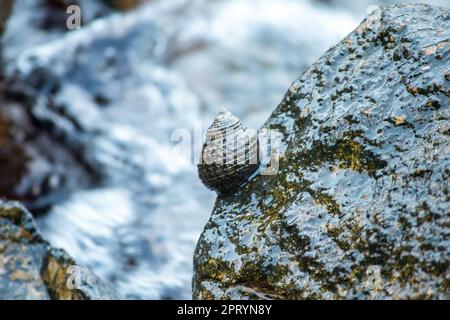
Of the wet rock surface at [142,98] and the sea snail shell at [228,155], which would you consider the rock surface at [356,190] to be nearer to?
the sea snail shell at [228,155]

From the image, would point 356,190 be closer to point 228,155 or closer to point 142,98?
point 228,155

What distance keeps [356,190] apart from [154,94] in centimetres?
512

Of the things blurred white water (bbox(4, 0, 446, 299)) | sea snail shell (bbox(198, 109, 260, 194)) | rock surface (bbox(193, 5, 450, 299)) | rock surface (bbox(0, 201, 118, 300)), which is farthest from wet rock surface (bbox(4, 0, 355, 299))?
rock surface (bbox(193, 5, 450, 299))

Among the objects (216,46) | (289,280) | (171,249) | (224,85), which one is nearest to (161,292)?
(171,249)

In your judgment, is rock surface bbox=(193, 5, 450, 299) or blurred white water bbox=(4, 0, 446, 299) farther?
blurred white water bbox=(4, 0, 446, 299)

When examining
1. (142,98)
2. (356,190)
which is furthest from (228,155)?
(142,98)

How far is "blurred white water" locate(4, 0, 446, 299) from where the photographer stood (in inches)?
183

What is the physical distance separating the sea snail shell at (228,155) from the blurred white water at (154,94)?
137 centimetres

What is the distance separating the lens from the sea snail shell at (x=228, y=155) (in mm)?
2688

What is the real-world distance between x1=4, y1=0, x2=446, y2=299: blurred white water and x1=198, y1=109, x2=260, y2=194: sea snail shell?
1372 mm

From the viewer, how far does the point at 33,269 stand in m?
3.22

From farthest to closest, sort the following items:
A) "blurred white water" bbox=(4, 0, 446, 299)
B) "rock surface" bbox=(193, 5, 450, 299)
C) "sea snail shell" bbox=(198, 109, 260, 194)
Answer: "blurred white water" bbox=(4, 0, 446, 299)
"sea snail shell" bbox=(198, 109, 260, 194)
"rock surface" bbox=(193, 5, 450, 299)

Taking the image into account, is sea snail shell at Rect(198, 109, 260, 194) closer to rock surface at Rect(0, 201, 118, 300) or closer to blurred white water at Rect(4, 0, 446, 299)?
rock surface at Rect(0, 201, 118, 300)

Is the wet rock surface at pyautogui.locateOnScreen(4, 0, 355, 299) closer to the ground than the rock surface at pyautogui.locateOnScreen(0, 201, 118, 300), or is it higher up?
higher up
